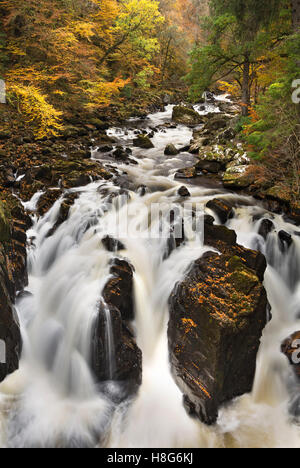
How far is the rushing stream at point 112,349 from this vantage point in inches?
150

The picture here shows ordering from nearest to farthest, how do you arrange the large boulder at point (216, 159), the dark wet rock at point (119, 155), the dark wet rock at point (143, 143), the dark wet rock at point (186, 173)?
the dark wet rock at point (186, 173)
the large boulder at point (216, 159)
the dark wet rock at point (119, 155)
the dark wet rock at point (143, 143)

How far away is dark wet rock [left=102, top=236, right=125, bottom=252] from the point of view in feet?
19.0

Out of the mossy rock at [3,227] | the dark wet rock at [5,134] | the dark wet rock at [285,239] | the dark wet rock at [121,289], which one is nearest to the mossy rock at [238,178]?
the dark wet rock at [285,239]

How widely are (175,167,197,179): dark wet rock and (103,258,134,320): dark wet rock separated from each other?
17.7 ft

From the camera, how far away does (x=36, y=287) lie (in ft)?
18.1

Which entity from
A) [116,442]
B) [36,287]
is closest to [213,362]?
[116,442]

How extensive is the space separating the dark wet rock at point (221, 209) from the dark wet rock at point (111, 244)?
2.70 m

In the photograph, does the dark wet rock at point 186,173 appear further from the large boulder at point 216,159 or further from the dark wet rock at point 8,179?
the dark wet rock at point 8,179

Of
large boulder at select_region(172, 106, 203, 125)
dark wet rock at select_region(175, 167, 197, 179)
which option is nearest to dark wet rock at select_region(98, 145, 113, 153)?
dark wet rock at select_region(175, 167, 197, 179)

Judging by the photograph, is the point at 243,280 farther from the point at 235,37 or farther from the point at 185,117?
the point at 185,117

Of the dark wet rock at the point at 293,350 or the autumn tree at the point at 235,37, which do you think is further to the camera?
the autumn tree at the point at 235,37

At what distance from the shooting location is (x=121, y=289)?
15.8 ft

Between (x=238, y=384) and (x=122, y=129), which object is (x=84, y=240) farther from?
(x=122, y=129)

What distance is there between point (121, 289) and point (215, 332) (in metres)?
1.78
